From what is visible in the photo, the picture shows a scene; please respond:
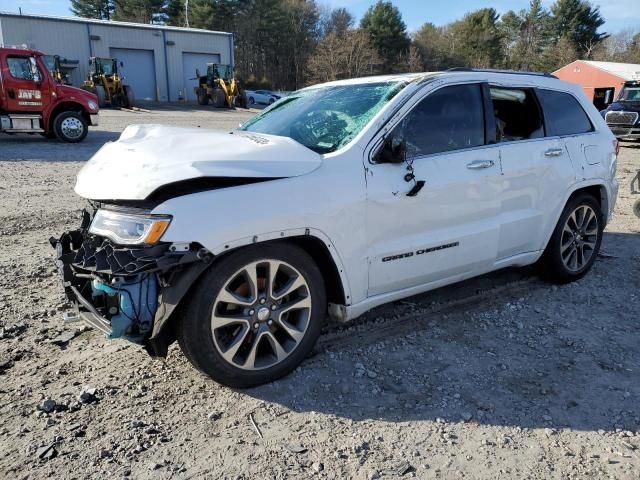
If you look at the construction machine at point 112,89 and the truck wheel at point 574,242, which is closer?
the truck wheel at point 574,242

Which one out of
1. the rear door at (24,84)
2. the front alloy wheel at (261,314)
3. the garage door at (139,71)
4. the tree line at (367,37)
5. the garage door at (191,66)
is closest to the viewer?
the front alloy wheel at (261,314)

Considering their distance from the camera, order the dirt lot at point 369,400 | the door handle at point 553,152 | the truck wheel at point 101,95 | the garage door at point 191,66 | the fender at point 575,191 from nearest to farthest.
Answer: the dirt lot at point 369,400, the door handle at point 553,152, the fender at point 575,191, the truck wheel at point 101,95, the garage door at point 191,66

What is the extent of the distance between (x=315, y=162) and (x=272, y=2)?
60.2 m

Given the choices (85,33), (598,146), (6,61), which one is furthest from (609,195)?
(85,33)

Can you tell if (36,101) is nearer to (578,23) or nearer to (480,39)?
(480,39)

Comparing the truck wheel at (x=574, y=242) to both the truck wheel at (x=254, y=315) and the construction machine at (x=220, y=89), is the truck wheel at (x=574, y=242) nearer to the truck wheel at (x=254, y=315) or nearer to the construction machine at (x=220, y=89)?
the truck wheel at (x=254, y=315)

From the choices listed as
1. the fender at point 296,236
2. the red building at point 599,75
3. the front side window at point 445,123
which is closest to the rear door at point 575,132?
the front side window at point 445,123

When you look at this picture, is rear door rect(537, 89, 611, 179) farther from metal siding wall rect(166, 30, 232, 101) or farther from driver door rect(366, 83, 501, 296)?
metal siding wall rect(166, 30, 232, 101)

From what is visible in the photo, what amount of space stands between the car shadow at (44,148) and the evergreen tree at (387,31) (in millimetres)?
51518

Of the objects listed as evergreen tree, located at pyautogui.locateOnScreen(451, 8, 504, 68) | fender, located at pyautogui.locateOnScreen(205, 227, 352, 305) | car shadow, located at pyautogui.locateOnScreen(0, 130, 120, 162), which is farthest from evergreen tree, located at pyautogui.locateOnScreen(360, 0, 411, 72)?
fender, located at pyautogui.locateOnScreen(205, 227, 352, 305)

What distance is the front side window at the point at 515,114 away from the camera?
14.0 ft

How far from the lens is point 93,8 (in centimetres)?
6344

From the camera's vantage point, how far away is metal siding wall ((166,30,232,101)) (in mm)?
42562

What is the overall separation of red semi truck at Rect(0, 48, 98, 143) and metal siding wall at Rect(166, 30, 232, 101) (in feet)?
94.3
